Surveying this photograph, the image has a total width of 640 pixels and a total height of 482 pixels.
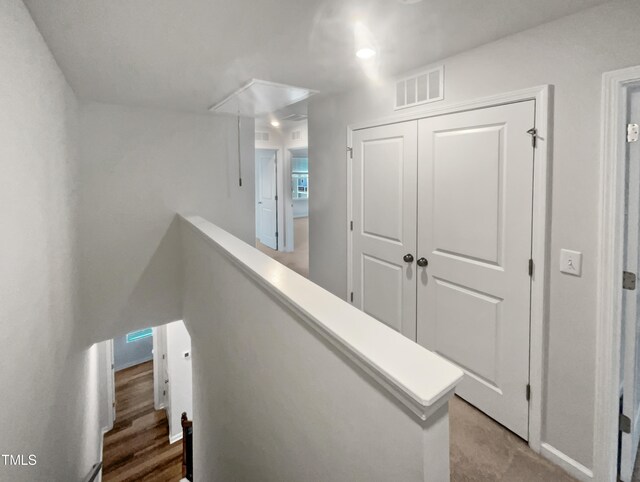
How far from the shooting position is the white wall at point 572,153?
4.91ft

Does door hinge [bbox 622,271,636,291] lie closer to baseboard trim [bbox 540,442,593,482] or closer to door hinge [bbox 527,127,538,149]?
door hinge [bbox 527,127,538,149]

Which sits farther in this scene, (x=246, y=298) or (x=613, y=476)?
(x=246, y=298)

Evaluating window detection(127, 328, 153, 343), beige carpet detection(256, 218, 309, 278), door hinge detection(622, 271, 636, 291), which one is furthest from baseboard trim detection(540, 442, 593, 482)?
window detection(127, 328, 153, 343)

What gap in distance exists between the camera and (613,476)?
1.59 meters

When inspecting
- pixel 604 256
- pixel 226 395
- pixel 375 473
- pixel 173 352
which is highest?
pixel 604 256

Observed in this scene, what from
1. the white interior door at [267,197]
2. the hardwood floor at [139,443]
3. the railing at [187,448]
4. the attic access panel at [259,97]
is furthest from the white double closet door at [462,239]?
the hardwood floor at [139,443]

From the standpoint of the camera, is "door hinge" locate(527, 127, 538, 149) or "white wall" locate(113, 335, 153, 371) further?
"white wall" locate(113, 335, 153, 371)

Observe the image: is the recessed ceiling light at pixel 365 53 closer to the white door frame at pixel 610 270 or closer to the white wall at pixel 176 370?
the white door frame at pixel 610 270

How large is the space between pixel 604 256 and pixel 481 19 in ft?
4.12

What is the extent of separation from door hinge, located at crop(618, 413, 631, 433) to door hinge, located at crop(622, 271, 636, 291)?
0.61m

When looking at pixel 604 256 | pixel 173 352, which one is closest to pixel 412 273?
pixel 604 256

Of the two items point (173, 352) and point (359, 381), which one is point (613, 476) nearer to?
point (359, 381)

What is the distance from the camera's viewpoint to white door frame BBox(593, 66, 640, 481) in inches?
57.4

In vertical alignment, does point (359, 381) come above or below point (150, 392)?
above
